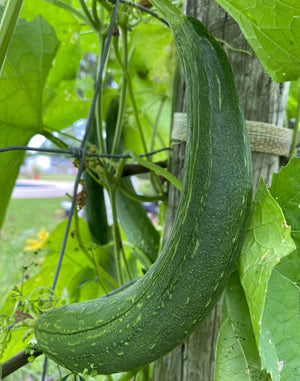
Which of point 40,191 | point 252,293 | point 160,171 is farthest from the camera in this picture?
point 40,191

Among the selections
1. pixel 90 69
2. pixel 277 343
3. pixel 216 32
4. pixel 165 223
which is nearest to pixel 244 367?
pixel 277 343

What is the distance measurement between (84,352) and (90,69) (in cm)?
114

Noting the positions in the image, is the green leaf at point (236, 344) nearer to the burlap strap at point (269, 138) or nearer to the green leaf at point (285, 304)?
the green leaf at point (285, 304)

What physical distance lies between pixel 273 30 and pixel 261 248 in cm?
29

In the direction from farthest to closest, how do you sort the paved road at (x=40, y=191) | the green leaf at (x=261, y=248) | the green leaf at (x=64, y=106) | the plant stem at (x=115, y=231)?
1. the paved road at (x=40, y=191)
2. the green leaf at (x=64, y=106)
3. the plant stem at (x=115, y=231)
4. the green leaf at (x=261, y=248)

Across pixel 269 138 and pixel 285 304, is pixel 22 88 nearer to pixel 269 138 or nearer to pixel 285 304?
pixel 269 138

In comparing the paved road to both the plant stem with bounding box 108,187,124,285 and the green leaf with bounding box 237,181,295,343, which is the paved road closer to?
the plant stem with bounding box 108,187,124,285

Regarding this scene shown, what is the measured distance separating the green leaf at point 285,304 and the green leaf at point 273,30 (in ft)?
0.53

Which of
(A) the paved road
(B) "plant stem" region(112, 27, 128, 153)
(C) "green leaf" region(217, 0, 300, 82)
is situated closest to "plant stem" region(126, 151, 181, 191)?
(B) "plant stem" region(112, 27, 128, 153)

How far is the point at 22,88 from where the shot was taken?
27.7 inches

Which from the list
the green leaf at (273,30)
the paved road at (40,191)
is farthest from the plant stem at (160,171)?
the paved road at (40,191)

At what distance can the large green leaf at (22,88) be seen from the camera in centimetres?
69

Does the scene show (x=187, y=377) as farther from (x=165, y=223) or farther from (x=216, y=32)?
(x=216, y=32)

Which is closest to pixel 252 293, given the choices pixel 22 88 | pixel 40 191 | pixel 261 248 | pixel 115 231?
pixel 261 248
